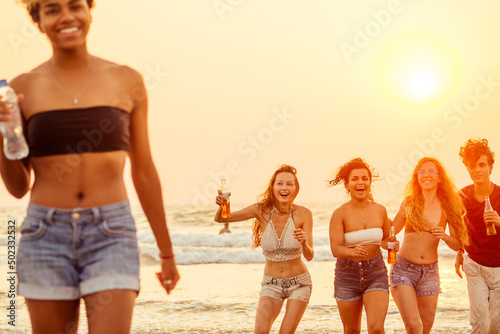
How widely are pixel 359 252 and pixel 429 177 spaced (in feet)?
5.04

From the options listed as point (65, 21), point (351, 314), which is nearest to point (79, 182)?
point (65, 21)

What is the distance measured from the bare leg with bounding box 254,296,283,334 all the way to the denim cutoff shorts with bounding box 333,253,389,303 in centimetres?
72

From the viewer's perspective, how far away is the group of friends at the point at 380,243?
323 inches

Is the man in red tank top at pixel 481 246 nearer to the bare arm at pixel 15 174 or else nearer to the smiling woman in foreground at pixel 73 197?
the smiling woman in foreground at pixel 73 197

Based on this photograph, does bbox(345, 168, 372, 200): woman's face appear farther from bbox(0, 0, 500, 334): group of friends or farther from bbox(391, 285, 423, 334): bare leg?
bbox(0, 0, 500, 334): group of friends

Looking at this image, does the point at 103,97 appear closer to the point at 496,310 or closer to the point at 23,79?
the point at 23,79

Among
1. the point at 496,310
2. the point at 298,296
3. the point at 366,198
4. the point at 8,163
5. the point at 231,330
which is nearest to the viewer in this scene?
the point at 8,163

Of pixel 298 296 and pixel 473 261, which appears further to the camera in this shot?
pixel 473 261

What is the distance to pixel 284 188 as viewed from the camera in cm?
861

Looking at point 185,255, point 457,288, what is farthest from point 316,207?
point 457,288

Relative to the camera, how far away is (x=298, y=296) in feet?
26.8

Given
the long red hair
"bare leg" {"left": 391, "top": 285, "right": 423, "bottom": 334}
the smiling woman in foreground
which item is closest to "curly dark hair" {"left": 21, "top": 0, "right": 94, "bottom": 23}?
the smiling woman in foreground

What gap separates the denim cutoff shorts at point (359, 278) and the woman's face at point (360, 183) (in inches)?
29.8

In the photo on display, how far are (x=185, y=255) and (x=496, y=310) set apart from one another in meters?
18.5
